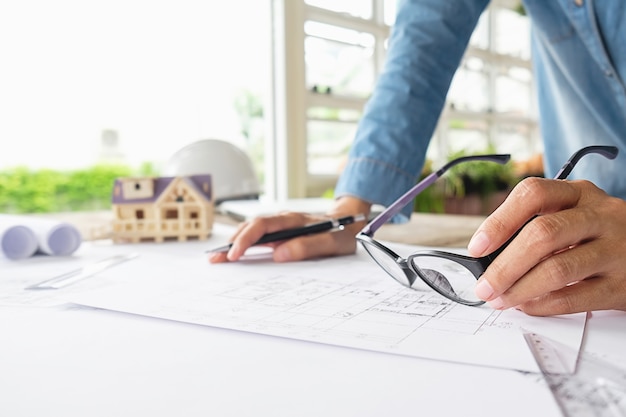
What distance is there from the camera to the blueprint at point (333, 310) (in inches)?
14.3

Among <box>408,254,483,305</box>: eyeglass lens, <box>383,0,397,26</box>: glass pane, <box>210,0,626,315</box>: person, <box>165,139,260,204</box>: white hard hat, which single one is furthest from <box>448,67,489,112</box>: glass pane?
<box>408,254,483,305</box>: eyeglass lens

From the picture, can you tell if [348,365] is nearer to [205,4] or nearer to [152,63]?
[205,4]

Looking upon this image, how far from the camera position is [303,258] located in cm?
72

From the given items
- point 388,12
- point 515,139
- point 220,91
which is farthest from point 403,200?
point 515,139

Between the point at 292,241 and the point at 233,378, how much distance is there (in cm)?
42

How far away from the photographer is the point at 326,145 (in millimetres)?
3037

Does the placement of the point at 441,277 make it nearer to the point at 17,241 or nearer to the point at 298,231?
the point at 298,231

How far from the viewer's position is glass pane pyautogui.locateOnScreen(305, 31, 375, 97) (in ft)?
9.34

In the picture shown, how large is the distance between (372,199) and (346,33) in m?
2.37

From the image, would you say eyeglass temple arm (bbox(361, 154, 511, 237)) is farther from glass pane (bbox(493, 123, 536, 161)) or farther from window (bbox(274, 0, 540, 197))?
glass pane (bbox(493, 123, 536, 161))

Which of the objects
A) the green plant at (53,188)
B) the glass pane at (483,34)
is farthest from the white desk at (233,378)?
the green plant at (53,188)

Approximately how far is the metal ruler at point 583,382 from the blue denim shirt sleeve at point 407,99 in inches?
22.5

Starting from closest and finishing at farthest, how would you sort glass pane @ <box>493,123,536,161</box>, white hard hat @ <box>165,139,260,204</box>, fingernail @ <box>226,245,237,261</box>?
fingernail @ <box>226,245,237,261</box>, white hard hat @ <box>165,139,260,204</box>, glass pane @ <box>493,123,536,161</box>

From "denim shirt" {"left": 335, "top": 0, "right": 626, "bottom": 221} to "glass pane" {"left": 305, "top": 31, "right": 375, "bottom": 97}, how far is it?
1.77 metres
